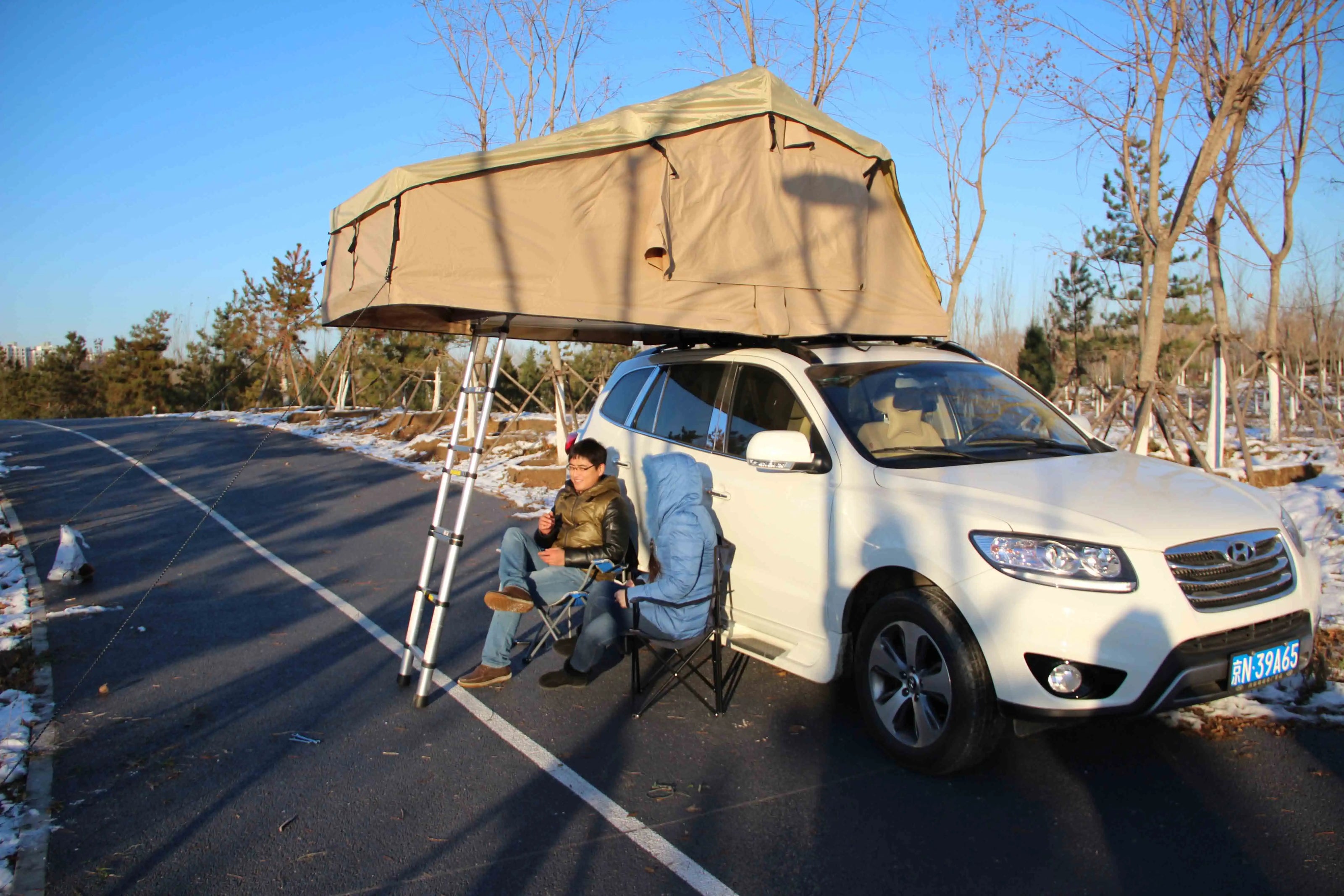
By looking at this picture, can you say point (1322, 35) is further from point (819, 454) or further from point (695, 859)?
point (695, 859)

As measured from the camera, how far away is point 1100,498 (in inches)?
147

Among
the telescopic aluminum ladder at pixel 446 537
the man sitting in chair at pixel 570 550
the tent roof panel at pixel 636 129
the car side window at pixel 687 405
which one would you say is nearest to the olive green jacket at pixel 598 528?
the man sitting in chair at pixel 570 550

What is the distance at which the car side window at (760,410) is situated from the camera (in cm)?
482

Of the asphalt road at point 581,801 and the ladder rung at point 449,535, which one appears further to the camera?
the ladder rung at point 449,535

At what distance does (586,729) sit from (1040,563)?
241 cm

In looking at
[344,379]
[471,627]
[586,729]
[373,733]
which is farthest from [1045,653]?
[344,379]

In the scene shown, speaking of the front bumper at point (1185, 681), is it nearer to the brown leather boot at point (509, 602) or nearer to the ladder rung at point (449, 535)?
the brown leather boot at point (509, 602)

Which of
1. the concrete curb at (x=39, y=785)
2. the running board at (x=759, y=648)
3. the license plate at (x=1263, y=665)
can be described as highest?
the license plate at (x=1263, y=665)

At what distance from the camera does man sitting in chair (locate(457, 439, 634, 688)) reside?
518 centimetres

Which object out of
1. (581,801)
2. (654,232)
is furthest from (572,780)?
(654,232)

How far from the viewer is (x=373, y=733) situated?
452 centimetres

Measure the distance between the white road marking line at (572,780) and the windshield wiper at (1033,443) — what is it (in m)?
2.59

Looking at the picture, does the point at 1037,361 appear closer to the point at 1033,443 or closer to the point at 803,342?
the point at 803,342

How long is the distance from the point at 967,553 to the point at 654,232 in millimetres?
2473
